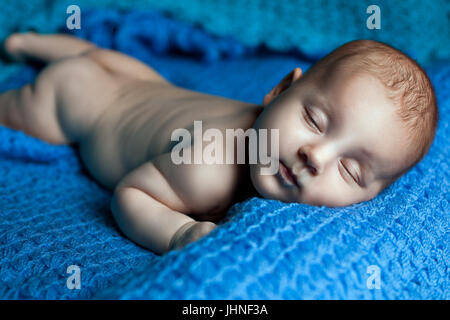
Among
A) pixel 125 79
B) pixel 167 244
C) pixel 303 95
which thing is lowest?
pixel 167 244

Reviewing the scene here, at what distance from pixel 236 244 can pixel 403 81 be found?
0.44m

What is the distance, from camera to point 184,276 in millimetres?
623

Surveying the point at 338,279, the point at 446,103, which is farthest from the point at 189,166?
the point at 446,103

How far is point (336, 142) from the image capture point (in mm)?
846

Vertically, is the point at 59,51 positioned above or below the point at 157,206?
above

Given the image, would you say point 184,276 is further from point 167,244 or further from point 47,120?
point 47,120

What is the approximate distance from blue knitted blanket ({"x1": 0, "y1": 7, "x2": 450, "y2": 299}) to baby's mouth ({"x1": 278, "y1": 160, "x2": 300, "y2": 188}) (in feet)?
0.22

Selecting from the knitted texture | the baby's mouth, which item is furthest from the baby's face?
the knitted texture

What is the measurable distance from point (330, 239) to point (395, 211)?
0.66 ft

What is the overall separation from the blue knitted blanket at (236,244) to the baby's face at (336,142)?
5cm

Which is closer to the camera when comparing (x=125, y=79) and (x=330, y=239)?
(x=330, y=239)

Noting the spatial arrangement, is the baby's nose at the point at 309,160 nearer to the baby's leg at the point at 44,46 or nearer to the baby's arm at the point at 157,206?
the baby's arm at the point at 157,206

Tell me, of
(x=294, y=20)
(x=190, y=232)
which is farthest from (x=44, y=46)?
(x=190, y=232)

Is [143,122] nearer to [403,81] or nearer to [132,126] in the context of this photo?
[132,126]
